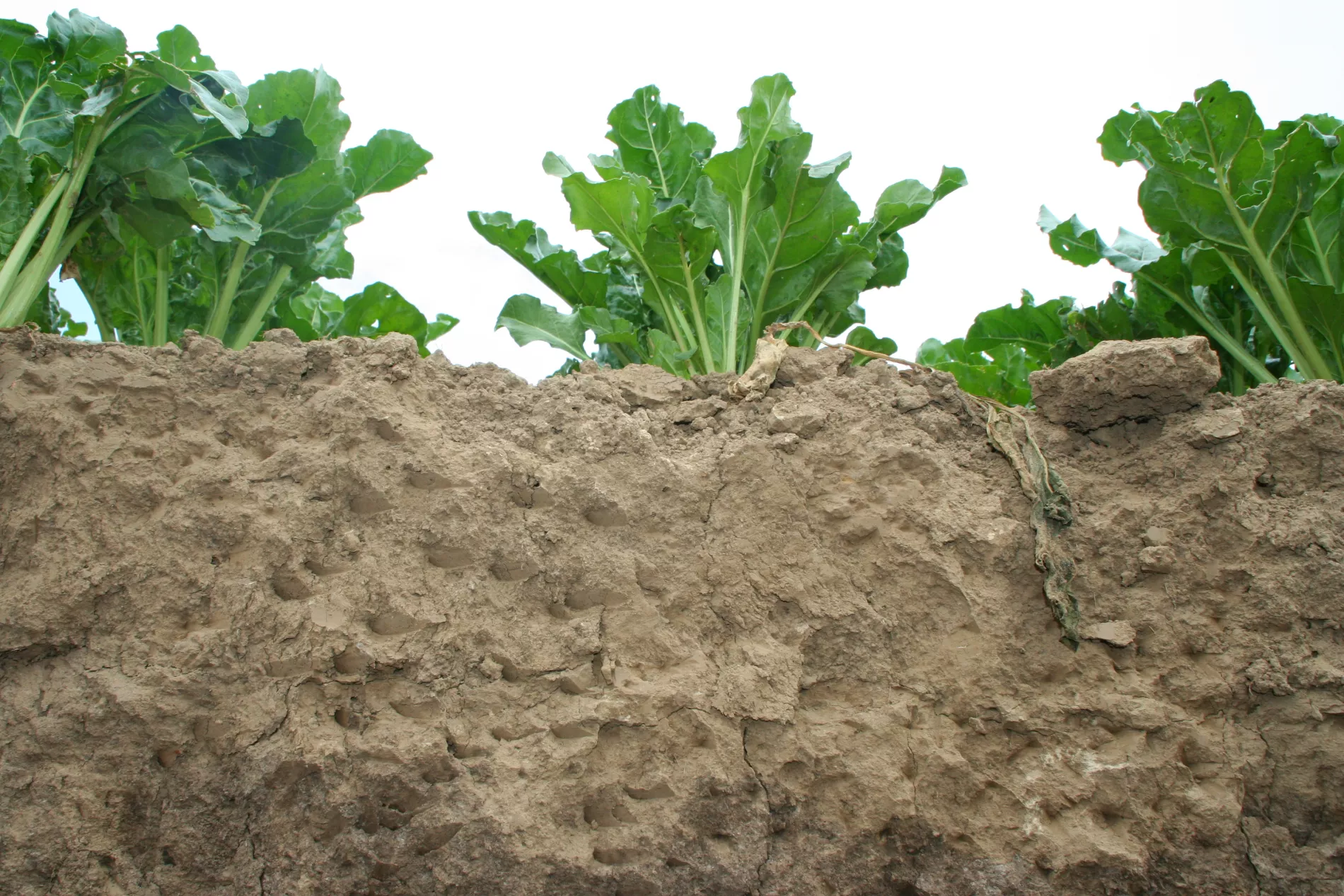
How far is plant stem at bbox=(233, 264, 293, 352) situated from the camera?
3375mm

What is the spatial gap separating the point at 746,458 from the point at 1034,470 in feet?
2.49

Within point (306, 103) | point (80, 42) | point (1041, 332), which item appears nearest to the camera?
point (80, 42)

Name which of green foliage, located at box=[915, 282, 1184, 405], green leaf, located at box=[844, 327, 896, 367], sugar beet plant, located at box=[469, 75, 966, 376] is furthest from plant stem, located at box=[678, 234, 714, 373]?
green foliage, located at box=[915, 282, 1184, 405]

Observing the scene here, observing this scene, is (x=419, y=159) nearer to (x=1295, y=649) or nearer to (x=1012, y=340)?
(x=1012, y=340)

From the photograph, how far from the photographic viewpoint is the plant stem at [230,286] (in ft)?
10.7

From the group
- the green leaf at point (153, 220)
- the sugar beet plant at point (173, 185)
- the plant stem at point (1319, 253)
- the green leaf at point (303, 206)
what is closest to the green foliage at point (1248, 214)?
the plant stem at point (1319, 253)

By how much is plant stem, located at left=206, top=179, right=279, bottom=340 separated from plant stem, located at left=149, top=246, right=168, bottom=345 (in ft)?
0.49

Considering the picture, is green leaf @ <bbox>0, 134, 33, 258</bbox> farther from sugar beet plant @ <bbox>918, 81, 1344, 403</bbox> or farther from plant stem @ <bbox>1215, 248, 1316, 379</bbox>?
plant stem @ <bbox>1215, 248, 1316, 379</bbox>

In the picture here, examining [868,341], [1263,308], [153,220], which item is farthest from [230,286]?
[1263,308]

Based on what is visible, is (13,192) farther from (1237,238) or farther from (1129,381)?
(1237,238)

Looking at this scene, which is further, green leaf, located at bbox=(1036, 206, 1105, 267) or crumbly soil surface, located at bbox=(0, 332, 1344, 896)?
green leaf, located at bbox=(1036, 206, 1105, 267)

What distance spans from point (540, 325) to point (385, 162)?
2.88 ft

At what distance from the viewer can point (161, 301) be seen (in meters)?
3.20

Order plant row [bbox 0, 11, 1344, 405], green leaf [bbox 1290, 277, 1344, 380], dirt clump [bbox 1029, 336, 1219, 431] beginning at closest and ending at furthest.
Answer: dirt clump [bbox 1029, 336, 1219, 431], plant row [bbox 0, 11, 1344, 405], green leaf [bbox 1290, 277, 1344, 380]
